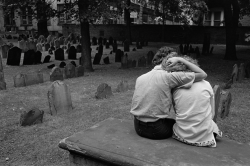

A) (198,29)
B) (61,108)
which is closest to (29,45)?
(61,108)

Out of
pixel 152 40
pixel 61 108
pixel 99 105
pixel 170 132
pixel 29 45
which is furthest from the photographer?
pixel 152 40

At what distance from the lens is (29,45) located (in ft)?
59.1

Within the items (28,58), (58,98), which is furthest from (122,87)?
(28,58)

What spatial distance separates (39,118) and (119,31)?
94.2ft

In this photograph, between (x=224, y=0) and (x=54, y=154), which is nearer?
(x=54, y=154)

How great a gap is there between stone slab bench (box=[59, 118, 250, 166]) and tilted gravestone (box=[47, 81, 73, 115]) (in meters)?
2.40

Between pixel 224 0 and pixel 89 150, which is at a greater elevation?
pixel 224 0

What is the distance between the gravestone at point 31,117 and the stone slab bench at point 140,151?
207cm

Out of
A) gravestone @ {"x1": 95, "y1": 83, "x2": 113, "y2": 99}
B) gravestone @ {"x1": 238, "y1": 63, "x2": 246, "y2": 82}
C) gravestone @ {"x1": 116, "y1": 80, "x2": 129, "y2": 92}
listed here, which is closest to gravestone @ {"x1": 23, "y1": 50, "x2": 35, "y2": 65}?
gravestone @ {"x1": 116, "y1": 80, "x2": 129, "y2": 92}

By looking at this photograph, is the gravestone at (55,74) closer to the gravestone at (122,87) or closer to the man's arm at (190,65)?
the gravestone at (122,87)

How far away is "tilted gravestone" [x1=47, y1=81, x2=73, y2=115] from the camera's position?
5855 millimetres

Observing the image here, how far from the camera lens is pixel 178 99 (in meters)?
3.21

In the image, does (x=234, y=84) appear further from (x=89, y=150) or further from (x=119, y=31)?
(x=119, y=31)

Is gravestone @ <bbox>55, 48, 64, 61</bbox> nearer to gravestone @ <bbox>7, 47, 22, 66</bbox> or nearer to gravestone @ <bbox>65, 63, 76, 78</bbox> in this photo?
gravestone @ <bbox>7, 47, 22, 66</bbox>
